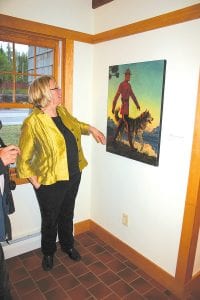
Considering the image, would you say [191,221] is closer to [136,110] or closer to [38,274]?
[136,110]

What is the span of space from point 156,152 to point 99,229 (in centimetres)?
118

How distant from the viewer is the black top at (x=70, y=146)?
1970 mm

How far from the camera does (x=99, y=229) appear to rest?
271 centimetres

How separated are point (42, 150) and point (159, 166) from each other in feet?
3.02

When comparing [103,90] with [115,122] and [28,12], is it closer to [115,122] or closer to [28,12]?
Answer: [115,122]

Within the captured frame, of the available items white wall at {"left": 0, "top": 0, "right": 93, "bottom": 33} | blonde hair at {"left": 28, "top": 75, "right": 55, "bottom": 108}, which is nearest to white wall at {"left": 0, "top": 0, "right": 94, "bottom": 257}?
white wall at {"left": 0, "top": 0, "right": 93, "bottom": 33}

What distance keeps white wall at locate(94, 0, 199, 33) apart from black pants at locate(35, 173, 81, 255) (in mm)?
1371

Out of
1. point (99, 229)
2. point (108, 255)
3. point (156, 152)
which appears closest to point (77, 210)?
point (99, 229)

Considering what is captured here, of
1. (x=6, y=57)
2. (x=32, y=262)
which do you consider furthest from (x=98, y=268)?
(x=6, y=57)

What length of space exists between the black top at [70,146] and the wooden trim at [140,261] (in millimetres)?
926

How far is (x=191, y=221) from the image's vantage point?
1.80 metres

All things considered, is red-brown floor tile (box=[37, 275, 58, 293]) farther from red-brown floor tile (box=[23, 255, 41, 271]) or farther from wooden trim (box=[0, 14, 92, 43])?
wooden trim (box=[0, 14, 92, 43])

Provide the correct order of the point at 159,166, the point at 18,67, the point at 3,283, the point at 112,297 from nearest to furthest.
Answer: the point at 3,283
the point at 112,297
the point at 159,166
the point at 18,67

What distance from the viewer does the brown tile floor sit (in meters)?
1.91
